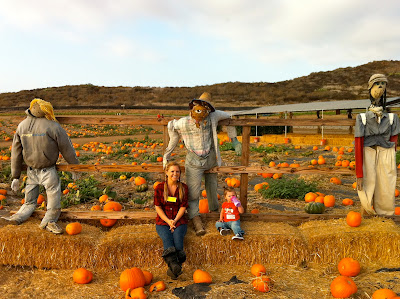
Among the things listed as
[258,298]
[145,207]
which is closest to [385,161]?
[258,298]

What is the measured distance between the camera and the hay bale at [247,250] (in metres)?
4.42

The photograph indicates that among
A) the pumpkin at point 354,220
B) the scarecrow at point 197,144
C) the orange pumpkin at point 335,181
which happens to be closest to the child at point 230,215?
the scarecrow at point 197,144

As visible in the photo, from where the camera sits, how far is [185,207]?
4.59 meters

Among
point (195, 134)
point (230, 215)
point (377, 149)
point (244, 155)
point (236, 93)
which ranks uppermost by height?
point (236, 93)

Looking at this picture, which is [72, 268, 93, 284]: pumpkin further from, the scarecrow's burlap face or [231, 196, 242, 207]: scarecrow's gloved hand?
the scarecrow's burlap face

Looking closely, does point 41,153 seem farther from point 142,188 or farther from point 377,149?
point 377,149

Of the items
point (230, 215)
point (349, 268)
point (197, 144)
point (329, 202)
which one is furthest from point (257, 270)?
point (329, 202)

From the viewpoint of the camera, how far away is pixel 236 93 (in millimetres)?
80688

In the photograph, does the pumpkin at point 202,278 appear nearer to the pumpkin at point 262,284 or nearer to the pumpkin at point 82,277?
the pumpkin at point 262,284

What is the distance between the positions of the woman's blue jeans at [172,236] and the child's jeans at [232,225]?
543 millimetres

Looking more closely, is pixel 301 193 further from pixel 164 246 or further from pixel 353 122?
pixel 164 246

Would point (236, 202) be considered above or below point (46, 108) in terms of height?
below

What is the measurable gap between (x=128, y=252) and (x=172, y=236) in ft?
2.23

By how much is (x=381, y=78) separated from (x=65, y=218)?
555cm
